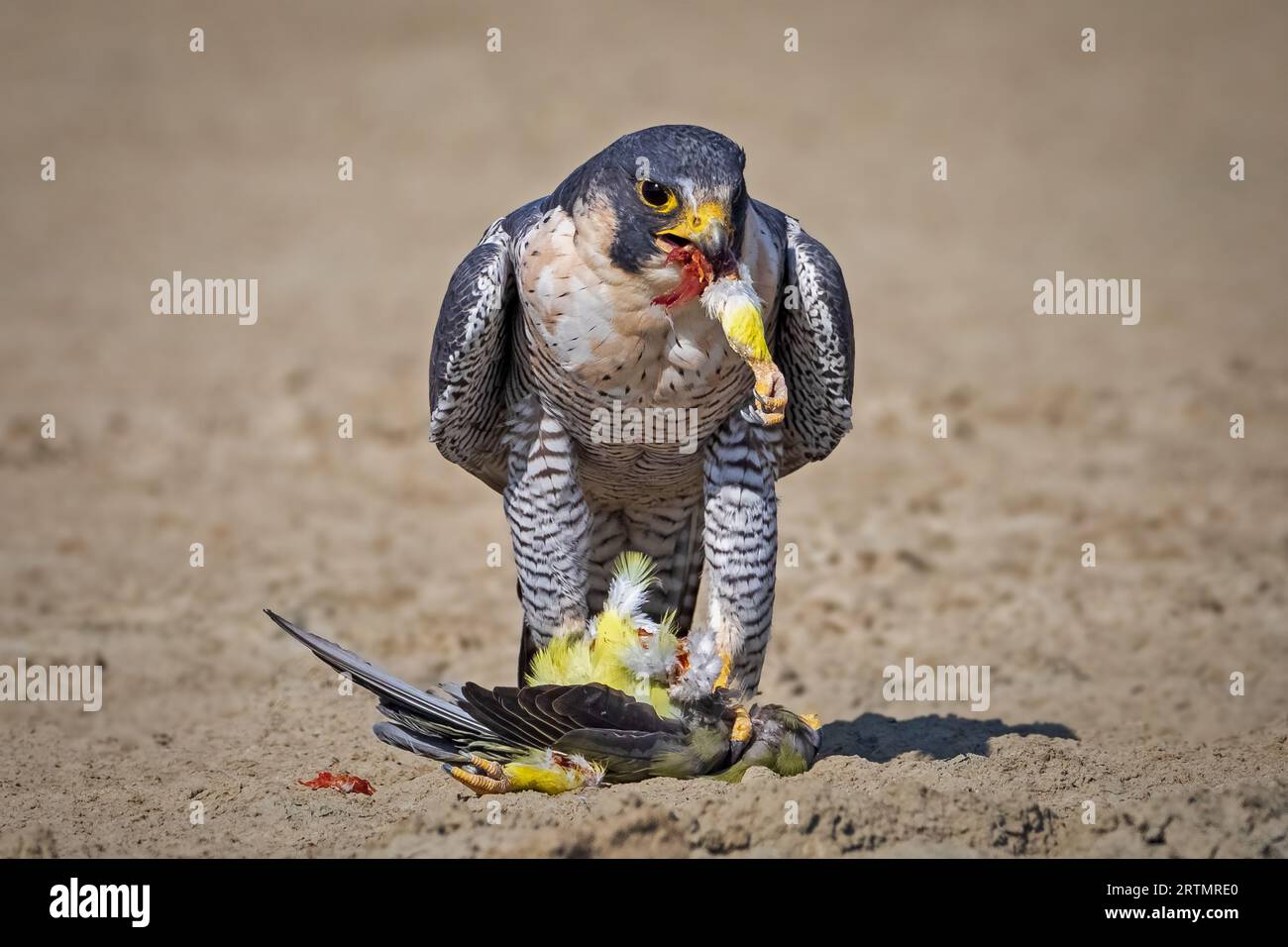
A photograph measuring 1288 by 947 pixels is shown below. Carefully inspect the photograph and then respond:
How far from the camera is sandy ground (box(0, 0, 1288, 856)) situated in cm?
555

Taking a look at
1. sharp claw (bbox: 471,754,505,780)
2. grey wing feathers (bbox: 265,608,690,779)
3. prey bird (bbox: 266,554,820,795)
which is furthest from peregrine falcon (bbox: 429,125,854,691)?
sharp claw (bbox: 471,754,505,780)

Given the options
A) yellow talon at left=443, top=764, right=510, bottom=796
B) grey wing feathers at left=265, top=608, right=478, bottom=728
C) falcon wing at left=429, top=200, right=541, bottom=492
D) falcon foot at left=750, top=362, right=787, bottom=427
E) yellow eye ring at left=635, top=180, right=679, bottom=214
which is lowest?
yellow talon at left=443, top=764, right=510, bottom=796

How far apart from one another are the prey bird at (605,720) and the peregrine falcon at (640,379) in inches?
9.8

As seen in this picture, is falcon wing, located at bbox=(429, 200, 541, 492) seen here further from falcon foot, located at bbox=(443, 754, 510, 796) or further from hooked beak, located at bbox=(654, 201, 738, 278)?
falcon foot, located at bbox=(443, 754, 510, 796)

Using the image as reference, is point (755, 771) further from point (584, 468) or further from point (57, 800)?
point (57, 800)

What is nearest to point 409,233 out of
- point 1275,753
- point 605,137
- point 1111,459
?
point 605,137

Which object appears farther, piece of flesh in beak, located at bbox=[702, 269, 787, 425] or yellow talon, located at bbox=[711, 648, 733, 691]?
yellow talon, located at bbox=[711, 648, 733, 691]

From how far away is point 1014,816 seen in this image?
4.79 metres

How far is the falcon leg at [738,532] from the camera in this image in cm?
577

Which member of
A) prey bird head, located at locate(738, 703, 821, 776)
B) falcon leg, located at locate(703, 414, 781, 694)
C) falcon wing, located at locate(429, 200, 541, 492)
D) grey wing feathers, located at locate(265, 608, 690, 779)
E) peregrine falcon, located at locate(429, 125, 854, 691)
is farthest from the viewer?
falcon leg, located at locate(703, 414, 781, 694)

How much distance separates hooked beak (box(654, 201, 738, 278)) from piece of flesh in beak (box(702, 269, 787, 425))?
8 centimetres

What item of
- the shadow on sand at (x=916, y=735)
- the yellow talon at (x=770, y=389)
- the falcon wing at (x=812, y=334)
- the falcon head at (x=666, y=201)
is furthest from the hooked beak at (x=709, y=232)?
the shadow on sand at (x=916, y=735)

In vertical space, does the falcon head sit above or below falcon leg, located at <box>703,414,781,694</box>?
above

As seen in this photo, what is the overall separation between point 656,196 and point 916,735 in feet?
8.92
